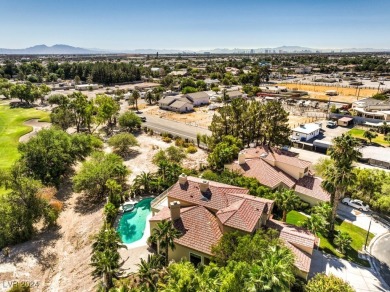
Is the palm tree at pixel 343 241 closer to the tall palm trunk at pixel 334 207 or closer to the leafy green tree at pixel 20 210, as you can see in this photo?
the tall palm trunk at pixel 334 207

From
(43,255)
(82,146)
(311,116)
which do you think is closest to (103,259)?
(43,255)

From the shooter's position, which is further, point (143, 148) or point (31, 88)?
point (31, 88)

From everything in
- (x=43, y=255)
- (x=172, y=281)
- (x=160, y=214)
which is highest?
(x=172, y=281)

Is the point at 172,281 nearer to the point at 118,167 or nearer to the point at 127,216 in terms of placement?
the point at 127,216

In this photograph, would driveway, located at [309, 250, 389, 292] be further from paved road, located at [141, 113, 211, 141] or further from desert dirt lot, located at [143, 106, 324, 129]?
desert dirt lot, located at [143, 106, 324, 129]

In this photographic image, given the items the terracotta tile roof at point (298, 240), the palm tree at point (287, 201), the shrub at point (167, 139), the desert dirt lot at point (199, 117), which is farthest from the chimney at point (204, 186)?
the desert dirt lot at point (199, 117)

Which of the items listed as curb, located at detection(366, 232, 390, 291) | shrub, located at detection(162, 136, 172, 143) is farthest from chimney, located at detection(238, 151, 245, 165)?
shrub, located at detection(162, 136, 172, 143)

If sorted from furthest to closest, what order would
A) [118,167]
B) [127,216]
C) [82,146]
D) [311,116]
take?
[311,116] → [82,146] → [118,167] → [127,216]

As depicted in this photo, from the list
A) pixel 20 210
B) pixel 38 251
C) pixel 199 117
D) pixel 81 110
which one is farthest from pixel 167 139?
pixel 38 251

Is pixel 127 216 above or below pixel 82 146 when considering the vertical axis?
below
